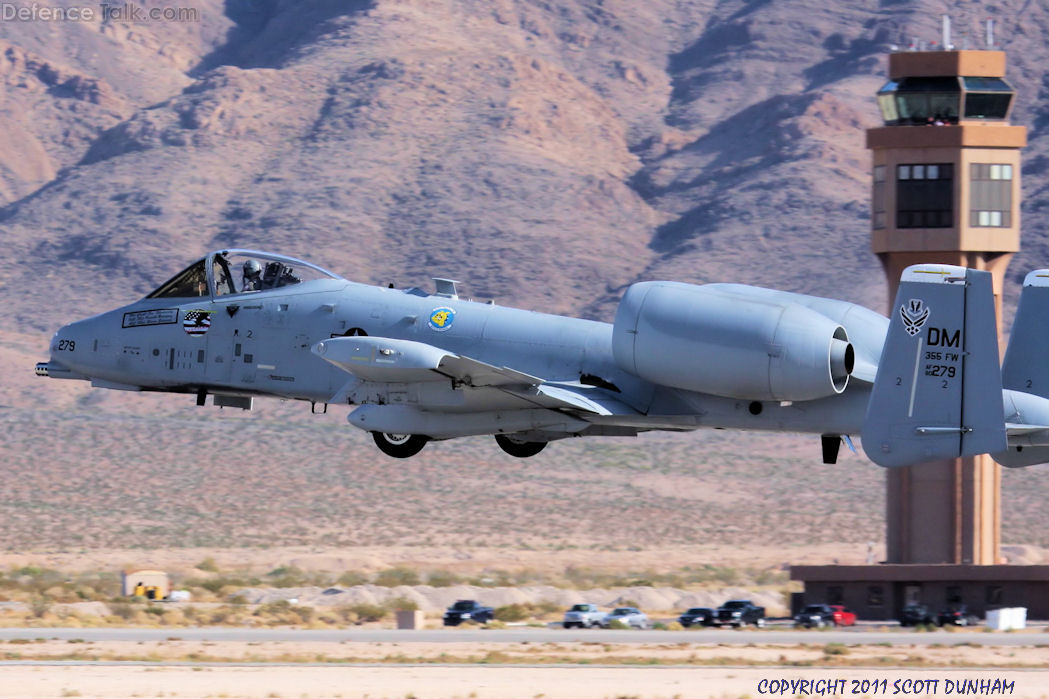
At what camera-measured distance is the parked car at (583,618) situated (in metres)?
57.0

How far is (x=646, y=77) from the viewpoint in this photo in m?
180

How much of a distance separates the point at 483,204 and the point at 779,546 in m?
57.2

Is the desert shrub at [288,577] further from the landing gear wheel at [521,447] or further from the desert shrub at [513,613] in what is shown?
the landing gear wheel at [521,447]

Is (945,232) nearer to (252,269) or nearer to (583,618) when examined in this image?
(583,618)

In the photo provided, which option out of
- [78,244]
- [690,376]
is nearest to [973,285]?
[690,376]

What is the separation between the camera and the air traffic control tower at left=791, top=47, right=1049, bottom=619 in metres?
63.1

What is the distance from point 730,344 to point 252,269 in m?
9.08

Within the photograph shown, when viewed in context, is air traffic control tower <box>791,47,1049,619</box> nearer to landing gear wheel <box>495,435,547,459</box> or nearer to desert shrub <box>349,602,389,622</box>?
desert shrub <box>349,602,389,622</box>

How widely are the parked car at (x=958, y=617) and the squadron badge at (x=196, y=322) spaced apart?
117 ft

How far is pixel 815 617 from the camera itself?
5972cm

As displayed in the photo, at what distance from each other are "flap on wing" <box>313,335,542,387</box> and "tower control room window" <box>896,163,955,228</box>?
3699 centimetres

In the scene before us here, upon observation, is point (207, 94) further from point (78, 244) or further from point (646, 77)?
point (646, 77)

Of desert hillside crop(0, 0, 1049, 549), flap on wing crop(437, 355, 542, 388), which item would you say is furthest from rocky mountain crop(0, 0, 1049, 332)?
flap on wing crop(437, 355, 542, 388)

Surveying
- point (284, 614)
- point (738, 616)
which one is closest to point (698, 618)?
point (738, 616)
